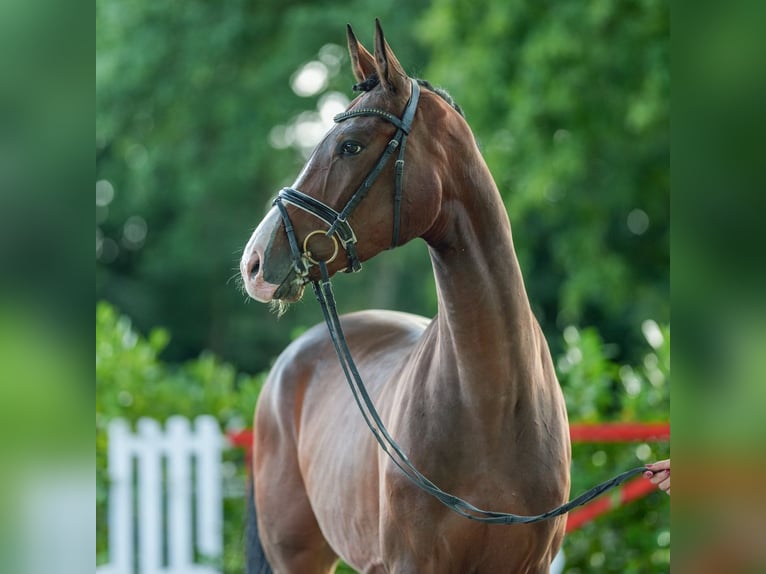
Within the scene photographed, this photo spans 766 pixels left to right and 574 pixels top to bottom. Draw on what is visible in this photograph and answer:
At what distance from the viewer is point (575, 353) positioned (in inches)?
260

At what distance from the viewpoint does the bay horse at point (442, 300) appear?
2.53 metres

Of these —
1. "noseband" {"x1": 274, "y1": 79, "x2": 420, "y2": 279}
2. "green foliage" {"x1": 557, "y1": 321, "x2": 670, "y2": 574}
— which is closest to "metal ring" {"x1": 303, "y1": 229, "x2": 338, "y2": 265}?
"noseband" {"x1": 274, "y1": 79, "x2": 420, "y2": 279}

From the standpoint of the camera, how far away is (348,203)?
2.54 meters

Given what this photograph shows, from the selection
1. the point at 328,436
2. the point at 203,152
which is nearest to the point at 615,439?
the point at 328,436

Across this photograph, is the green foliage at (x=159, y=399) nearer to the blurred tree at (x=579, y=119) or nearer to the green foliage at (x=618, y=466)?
the green foliage at (x=618, y=466)

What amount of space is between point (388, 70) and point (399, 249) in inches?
455

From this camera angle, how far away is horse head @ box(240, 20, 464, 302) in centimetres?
248

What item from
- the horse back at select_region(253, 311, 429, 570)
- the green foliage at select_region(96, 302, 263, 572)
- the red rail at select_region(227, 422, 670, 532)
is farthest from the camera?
the green foliage at select_region(96, 302, 263, 572)

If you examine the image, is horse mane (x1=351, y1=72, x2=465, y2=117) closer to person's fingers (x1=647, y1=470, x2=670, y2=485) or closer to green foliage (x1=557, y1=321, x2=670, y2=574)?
person's fingers (x1=647, y1=470, x2=670, y2=485)

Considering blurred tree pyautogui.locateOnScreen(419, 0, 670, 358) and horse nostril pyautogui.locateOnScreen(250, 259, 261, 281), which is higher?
blurred tree pyautogui.locateOnScreen(419, 0, 670, 358)

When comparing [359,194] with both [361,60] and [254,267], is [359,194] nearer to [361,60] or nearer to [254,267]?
[254,267]
